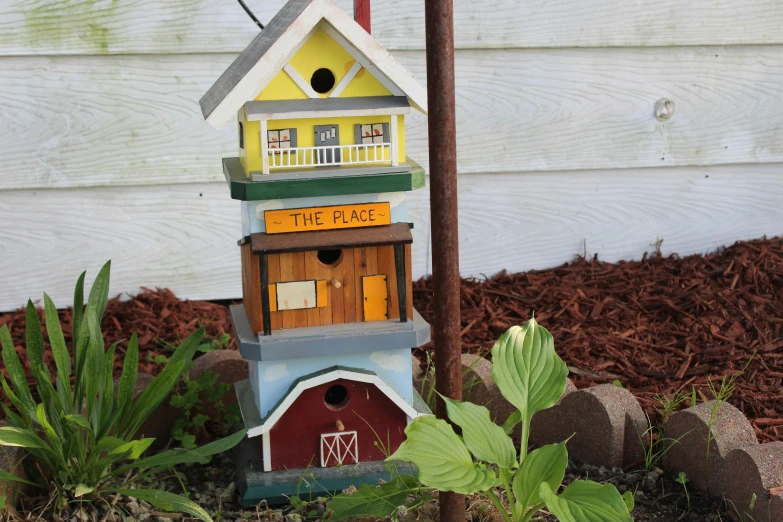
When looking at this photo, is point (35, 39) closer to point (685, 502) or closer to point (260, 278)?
point (260, 278)

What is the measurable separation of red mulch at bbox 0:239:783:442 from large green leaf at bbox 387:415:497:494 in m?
0.90

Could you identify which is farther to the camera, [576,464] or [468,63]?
[468,63]

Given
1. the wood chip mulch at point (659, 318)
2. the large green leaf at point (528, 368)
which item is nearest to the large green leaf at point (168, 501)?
the large green leaf at point (528, 368)

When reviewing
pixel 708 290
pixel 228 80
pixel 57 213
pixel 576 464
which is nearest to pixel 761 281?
pixel 708 290

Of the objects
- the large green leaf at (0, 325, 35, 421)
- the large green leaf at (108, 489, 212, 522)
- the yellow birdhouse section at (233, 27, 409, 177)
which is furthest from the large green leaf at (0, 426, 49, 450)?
the yellow birdhouse section at (233, 27, 409, 177)

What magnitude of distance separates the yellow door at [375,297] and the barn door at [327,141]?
1.08ft

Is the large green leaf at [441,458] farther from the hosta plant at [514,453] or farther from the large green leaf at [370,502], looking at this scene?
the large green leaf at [370,502]

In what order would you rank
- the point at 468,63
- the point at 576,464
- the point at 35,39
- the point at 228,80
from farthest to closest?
the point at 468,63, the point at 35,39, the point at 576,464, the point at 228,80

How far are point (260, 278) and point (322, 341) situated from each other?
0.23m

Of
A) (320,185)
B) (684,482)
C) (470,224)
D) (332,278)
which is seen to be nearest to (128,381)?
(332,278)

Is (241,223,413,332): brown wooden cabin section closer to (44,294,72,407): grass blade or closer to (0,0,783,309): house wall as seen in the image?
(44,294,72,407): grass blade

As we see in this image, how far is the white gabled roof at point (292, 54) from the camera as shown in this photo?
2236 millimetres

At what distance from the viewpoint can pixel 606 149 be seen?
3.85 metres

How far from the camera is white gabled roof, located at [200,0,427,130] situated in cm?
224
